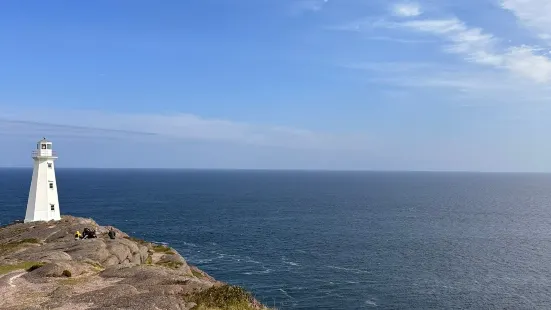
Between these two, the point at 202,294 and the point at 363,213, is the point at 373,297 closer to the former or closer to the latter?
the point at 202,294

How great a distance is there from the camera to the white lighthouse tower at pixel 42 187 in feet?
225

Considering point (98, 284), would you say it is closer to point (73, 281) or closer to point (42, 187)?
point (73, 281)

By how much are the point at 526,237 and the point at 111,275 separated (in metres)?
115

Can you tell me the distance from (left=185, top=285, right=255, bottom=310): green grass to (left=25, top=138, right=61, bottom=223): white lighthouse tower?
50.6m

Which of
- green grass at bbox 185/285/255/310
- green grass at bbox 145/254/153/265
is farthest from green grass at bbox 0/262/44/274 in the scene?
green grass at bbox 185/285/255/310

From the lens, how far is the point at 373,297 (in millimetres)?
67375

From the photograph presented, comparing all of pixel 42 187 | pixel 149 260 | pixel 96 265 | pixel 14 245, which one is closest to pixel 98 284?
pixel 96 265

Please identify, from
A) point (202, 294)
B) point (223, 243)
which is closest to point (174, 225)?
point (223, 243)

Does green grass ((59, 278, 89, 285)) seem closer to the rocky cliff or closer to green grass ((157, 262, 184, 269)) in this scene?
the rocky cliff

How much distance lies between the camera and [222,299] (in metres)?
28.0

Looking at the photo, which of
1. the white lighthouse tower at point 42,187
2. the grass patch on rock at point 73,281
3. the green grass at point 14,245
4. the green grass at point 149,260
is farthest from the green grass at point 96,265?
the white lighthouse tower at point 42,187

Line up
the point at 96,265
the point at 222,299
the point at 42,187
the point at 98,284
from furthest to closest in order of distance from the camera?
the point at 42,187 < the point at 96,265 < the point at 98,284 < the point at 222,299

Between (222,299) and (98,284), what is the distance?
10.8 metres

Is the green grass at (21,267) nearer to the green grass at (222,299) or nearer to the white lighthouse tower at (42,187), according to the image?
the green grass at (222,299)
